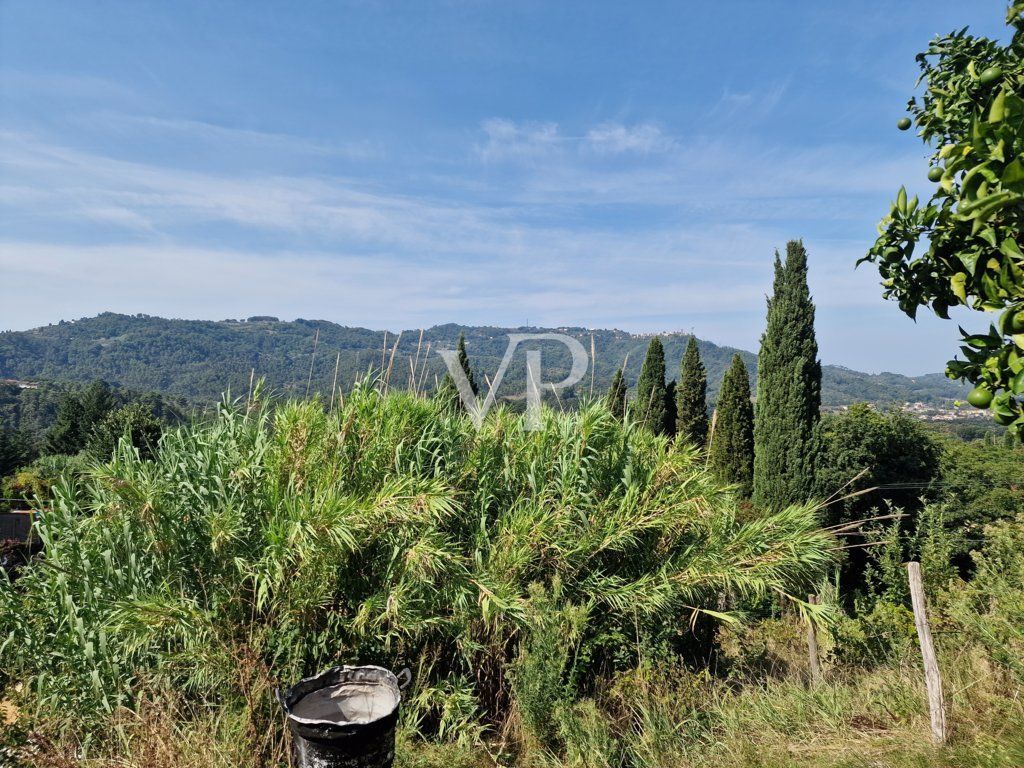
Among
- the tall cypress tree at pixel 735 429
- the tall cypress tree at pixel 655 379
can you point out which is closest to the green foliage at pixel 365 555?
the tall cypress tree at pixel 735 429

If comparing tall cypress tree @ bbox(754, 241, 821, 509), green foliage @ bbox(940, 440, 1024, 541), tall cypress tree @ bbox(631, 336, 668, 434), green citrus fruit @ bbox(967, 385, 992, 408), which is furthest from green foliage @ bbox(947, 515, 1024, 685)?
tall cypress tree @ bbox(631, 336, 668, 434)

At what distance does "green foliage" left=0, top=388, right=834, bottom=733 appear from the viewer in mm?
3105

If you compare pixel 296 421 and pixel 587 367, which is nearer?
pixel 296 421

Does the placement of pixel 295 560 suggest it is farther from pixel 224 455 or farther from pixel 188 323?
pixel 188 323

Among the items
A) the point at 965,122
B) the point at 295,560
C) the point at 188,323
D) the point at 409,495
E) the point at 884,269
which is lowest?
the point at 295,560

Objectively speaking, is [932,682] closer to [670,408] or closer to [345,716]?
[345,716]

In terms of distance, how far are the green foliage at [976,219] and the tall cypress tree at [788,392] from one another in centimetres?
1061

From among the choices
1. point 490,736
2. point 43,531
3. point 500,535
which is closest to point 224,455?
point 43,531

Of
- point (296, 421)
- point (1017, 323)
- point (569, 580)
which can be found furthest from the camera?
point (569, 580)

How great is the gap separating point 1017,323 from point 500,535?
117 inches

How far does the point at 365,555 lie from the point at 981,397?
3.07m

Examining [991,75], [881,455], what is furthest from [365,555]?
[881,455]

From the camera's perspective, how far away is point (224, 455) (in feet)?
11.5

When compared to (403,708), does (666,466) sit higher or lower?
higher
